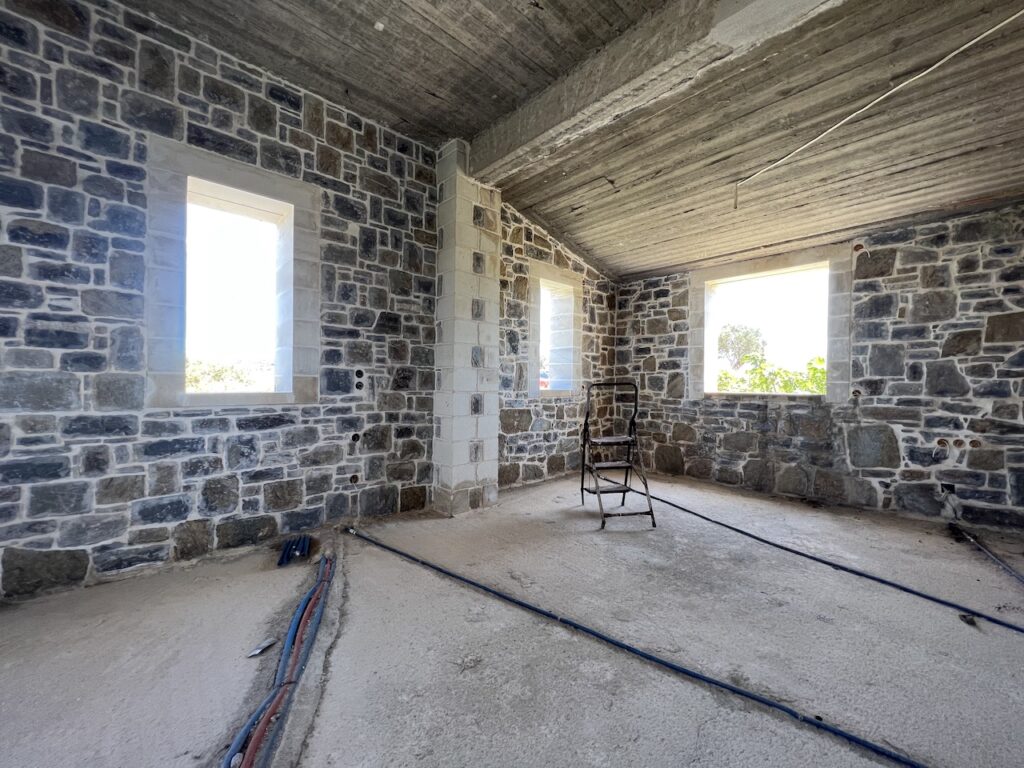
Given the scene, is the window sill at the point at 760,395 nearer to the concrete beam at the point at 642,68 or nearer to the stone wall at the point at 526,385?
the stone wall at the point at 526,385

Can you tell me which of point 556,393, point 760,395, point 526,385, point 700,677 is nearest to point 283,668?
point 700,677

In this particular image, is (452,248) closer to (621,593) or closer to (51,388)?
(51,388)

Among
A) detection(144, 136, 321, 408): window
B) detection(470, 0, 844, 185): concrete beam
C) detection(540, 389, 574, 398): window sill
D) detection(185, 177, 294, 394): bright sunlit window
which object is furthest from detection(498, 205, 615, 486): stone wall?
detection(185, 177, 294, 394): bright sunlit window

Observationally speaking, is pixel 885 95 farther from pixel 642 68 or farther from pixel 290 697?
pixel 290 697

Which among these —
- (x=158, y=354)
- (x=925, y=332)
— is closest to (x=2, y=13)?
(x=158, y=354)

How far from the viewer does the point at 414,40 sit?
8.82 feet

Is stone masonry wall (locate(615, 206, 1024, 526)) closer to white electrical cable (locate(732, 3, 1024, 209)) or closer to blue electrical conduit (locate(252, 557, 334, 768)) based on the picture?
white electrical cable (locate(732, 3, 1024, 209))

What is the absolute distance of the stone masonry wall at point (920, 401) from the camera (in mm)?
3453

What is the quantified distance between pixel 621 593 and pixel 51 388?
3309mm

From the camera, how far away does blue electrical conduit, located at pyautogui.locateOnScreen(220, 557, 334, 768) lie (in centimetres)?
133

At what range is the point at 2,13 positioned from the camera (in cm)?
221

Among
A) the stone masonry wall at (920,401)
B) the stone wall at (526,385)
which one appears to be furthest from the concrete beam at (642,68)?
the stone masonry wall at (920,401)

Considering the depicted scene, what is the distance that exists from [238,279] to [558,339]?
11.4 feet

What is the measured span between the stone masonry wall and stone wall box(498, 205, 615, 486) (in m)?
1.83
